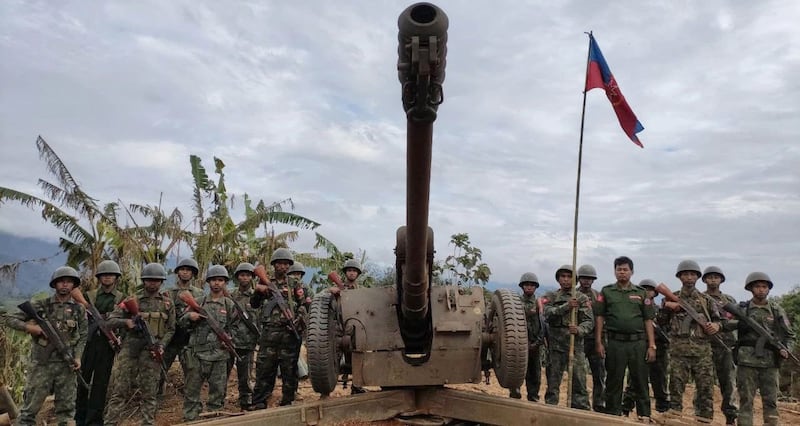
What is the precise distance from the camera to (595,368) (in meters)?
8.07

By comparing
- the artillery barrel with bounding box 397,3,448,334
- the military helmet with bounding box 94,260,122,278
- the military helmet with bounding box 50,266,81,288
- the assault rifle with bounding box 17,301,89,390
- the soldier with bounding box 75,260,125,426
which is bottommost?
the soldier with bounding box 75,260,125,426

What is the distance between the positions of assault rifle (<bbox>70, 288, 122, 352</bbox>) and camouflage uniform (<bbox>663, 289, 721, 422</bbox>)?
6570 millimetres

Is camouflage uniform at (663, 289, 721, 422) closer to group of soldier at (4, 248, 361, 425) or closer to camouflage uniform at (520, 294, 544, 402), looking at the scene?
camouflage uniform at (520, 294, 544, 402)

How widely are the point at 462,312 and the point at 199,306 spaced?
312cm

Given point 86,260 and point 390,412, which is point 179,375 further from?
point 390,412

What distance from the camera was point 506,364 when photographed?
233 inches

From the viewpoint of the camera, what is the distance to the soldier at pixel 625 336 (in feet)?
24.3

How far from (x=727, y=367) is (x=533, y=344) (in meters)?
2.51

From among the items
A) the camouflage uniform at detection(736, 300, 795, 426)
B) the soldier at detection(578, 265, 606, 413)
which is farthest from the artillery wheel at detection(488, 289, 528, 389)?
the camouflage uniform at detection(736, 300, 795, 426)

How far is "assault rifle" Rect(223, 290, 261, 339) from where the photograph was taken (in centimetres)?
793

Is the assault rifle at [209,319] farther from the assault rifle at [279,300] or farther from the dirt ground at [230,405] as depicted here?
the dirt ground at [230,405]

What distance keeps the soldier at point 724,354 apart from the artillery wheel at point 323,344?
4.88 m

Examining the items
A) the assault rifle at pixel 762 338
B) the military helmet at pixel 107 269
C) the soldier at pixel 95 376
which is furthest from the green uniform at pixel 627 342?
the military helmet at pixel 107 269

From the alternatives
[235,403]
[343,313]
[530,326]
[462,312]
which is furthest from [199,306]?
[530,326]
